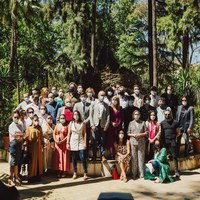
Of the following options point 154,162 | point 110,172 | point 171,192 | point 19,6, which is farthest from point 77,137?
point 19,6

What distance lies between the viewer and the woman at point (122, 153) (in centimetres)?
1012

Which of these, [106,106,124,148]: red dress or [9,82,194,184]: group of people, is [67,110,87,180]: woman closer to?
[9,82,194,184]: group of people

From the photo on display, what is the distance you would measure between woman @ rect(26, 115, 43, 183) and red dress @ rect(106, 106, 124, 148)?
196 centimetres

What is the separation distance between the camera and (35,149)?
972cm

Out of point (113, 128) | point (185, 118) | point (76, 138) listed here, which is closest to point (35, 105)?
point (76, 138)

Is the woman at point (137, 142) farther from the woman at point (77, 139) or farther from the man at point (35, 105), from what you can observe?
the man at point (35, 105)

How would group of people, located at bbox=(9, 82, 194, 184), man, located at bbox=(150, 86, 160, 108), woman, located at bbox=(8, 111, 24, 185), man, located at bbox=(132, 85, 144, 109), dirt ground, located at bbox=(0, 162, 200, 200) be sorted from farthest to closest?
man, located at bbox=(150, 86, 160, 108), man, located at bbox=(132, 85, 144, 109), group of people, located at bbox=(9, 82, 194, 184), woman, located at bbox=(8, 111, 24, 185), dirt ground, located at bbox=(0, 162, 200, 200)

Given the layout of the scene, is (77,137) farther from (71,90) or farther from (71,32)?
(71,32)

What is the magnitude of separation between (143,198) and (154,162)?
5.65 ft

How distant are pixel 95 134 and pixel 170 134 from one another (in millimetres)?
2139

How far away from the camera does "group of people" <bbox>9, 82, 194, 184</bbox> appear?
9734 mm

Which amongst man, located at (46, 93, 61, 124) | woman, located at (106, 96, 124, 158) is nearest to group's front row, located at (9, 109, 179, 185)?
woman, located at (106, 96, 124, 158)

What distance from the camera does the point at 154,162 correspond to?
988 centimetres

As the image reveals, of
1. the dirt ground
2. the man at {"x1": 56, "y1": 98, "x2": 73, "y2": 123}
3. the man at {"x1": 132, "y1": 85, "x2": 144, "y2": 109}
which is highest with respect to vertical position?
the man at {"x1": 132, "y1": 85, "x2": 144, "y2": 109}
